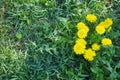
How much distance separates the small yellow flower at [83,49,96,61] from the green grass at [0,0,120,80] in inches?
2.0

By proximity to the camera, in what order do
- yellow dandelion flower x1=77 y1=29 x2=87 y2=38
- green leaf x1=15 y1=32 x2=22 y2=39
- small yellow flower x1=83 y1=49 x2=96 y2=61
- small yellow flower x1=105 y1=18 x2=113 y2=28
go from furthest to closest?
1. green leaf x1=15 y1=32 x2=22 y2=39
2. small yellow flower x1=105 y1=18 x2=113 y2=28
3. yellow dandelion flower x1=77 y1=29 x2=87 y2=38
4. small yellow flower x1=83 y1=49 x2=96 y2=61

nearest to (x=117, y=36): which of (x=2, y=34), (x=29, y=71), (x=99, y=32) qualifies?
(x=99, y=32)

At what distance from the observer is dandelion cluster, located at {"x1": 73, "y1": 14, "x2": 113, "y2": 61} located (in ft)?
10.3

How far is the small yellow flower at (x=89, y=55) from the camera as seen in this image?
310 cm

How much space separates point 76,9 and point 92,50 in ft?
2.03

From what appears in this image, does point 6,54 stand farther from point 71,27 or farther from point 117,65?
point 117,65

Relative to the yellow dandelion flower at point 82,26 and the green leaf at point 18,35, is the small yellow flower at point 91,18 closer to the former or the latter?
the yellow dandelion flower at point 82,26

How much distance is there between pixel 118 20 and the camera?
3.56 meters

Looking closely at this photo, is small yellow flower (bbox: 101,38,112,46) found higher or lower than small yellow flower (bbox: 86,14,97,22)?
lower

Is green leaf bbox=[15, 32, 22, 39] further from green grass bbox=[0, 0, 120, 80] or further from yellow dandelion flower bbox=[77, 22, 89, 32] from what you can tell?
yellow dandelion flower bbox=[77, 22, 89, 32]

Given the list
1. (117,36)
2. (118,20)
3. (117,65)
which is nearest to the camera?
(117,65)

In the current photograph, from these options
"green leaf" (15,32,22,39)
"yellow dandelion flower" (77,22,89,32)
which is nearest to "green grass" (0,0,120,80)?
"green leaf" (15,32,22,39)

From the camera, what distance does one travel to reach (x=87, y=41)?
3.26 metres

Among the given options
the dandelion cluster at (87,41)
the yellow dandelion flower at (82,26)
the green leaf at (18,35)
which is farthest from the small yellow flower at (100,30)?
the green leaf at (18,35)
